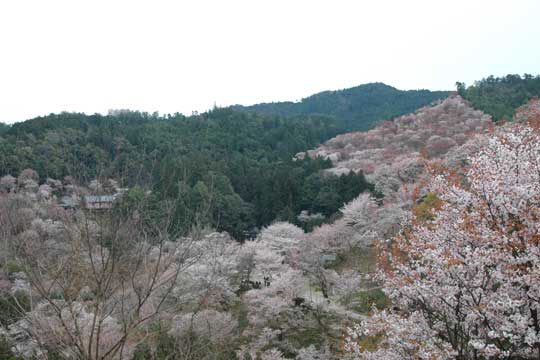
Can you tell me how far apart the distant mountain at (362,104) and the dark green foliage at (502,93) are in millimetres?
21661

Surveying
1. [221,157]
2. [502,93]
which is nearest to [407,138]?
[502,93]

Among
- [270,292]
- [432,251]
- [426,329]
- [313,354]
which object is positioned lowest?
[313,354]

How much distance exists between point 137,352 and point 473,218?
34.0ft

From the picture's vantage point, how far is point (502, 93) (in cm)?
4394

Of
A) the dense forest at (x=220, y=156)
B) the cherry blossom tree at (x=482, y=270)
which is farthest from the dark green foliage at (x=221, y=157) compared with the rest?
the cherry blossom tree at (x=482, y=270)

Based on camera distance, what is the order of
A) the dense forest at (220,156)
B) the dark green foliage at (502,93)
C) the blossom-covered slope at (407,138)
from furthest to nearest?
the dark green foliage at (502,93) < the blossom-covered slope at (407,138) < the dense forest at (220,156)

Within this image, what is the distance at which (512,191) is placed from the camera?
4.26 m

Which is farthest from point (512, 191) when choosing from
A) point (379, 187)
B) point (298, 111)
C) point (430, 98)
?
point (298, 111)

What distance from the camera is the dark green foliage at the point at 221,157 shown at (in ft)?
85.9

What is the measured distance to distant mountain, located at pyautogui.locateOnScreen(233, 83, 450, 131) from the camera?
248ft

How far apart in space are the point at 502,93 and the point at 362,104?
41418 mm

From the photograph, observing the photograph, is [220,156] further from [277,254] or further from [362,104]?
[362,104]

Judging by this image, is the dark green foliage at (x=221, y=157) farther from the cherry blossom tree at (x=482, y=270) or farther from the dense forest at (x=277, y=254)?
the cherry blossom tree at (x=482, y=270)

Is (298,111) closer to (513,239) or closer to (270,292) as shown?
(270,292)
